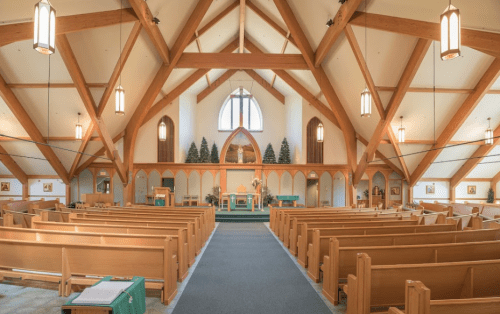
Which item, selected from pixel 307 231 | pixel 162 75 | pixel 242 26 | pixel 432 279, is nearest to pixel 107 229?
pixel 307 231

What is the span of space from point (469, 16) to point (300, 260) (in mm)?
5928

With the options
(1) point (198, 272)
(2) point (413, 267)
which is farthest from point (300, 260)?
(2) point (413, 267)

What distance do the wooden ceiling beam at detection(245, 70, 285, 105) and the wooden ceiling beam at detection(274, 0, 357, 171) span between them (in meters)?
5.45

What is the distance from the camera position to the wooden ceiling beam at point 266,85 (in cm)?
1880

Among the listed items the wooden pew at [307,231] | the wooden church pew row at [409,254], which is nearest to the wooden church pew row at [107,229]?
the wooden pew at [307,231]

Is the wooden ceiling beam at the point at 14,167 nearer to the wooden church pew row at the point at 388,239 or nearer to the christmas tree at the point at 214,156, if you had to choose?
the christmas tree at the point at 214,156

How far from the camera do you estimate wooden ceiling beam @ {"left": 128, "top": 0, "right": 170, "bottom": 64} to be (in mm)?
8555

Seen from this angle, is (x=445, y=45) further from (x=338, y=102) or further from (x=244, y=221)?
(x=244, y=221)

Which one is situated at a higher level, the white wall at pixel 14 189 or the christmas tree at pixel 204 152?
the christmas tree at pixel 204 152

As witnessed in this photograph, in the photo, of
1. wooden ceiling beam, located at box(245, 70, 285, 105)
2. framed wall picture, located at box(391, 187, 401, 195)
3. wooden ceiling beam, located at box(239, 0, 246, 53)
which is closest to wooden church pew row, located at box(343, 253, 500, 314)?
wooden ceiling beam, located at box(239, 0, 246, 53)

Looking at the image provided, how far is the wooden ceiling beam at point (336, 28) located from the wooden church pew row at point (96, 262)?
762 cm

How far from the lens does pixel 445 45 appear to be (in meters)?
4.32

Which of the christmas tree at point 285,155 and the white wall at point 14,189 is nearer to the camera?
the white wall at point 14,189

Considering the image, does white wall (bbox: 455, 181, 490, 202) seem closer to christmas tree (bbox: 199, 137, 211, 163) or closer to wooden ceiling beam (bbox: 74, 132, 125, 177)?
christmas tree (bbox: 199, 137, 211, 163)
